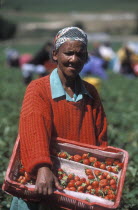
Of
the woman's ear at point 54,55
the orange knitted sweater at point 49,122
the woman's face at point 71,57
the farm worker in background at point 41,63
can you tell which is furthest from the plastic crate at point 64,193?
the farm worker in background at point 41,63

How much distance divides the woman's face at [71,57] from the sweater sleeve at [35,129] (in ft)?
0.69

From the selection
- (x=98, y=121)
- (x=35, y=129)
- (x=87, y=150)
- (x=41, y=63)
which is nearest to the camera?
(x=35, y=129)

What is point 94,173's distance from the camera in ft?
8.50

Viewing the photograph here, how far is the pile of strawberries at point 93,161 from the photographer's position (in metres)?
2.59

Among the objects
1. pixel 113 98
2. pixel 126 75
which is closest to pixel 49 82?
pixel 113 98

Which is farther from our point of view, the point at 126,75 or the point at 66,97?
the point at 126,75

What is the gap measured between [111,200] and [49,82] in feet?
2.90

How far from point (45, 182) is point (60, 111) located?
533 mm

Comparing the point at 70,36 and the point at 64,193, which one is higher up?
the point at 70,36

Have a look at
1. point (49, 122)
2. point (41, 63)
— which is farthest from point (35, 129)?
point (41, 63)

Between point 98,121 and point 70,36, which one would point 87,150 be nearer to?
point 98,121

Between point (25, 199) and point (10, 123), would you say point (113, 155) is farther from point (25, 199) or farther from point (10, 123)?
point (10, 123)

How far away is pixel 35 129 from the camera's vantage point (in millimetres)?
2471

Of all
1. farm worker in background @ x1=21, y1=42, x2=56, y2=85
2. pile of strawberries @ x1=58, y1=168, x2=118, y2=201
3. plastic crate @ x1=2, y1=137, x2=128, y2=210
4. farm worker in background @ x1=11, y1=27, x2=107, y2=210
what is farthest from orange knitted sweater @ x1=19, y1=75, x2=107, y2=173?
farm worker in background @ x1=21, y1=42, x2=56, y2=85
